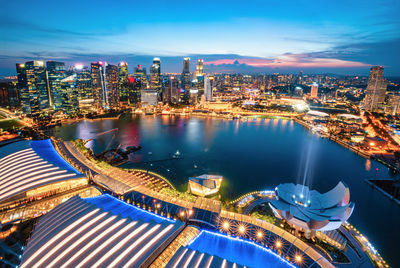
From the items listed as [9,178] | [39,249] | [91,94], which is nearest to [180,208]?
[39,249]

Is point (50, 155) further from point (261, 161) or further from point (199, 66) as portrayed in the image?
→ point (199, 66)

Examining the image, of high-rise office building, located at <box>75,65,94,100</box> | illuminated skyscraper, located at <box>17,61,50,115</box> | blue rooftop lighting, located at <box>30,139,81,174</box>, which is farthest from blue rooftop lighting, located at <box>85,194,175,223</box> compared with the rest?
high-rise office building, located at <box>75,65,94,100</box>

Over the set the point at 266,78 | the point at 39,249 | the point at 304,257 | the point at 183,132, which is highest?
the point at 266,78

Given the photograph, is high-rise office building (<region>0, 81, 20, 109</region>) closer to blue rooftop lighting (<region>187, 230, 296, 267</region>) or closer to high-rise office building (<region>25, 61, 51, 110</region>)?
high-rise office building (<region>25, 61, 51, 110</region>)

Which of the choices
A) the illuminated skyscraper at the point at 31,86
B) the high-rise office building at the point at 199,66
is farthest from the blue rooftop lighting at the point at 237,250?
the high-rise office building at the point at 199,66

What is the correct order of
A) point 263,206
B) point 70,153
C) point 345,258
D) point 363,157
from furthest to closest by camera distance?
1. point 363,157
2. point 70,153
3. point 263,206
4. point 345,258

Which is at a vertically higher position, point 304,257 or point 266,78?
point 266,78

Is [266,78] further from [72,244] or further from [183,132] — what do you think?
[72,244]
